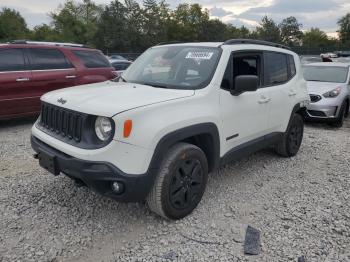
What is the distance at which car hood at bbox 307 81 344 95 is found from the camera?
327 inches

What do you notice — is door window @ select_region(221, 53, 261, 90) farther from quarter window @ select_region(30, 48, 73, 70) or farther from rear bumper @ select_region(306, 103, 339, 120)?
quarter window @ select_region(30, 48, 73, 70)

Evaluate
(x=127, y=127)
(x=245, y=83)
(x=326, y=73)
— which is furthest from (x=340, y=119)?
(x=127, y=127)

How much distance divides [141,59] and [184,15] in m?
75.4

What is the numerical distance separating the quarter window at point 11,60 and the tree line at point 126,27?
122 ft

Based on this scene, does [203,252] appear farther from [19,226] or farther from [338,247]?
[19,226]

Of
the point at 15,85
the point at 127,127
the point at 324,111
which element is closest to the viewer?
the point at 127,127

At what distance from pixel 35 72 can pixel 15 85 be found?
506 mm

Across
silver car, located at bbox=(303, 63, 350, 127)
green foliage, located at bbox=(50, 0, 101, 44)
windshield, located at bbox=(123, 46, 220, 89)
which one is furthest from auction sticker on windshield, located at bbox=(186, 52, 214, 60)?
green foliage, located at bbox=(50, 0, 101, 44)

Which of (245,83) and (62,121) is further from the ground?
(245,83)

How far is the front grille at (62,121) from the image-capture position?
320 centimetres

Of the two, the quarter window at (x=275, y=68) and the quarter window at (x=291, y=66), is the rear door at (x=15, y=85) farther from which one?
the quarter window at (x=291, y=66)

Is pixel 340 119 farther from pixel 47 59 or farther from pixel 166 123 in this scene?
pixel 47 59

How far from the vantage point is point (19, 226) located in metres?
3.41

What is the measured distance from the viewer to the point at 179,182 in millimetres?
3422
